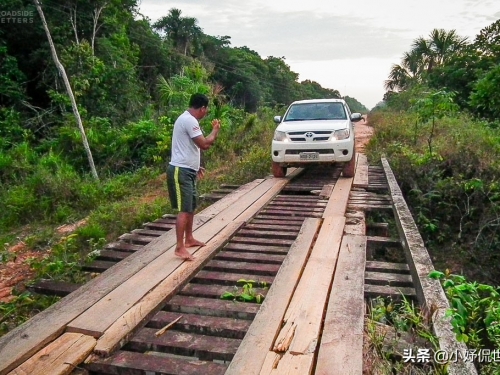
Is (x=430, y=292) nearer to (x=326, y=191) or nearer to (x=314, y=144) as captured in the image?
(x=326, y=191)

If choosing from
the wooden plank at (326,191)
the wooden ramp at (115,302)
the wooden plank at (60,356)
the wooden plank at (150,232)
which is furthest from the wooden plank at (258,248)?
the wooden plank at (326,191)

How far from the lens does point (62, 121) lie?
15.9m

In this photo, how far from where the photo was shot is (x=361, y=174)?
884cm

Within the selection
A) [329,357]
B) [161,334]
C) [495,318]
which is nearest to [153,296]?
[161,334]

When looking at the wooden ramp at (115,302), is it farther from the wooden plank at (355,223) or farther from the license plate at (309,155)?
the license plate at (309,155)

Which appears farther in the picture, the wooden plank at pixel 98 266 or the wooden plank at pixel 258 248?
the wooden plank at pixel 258 248

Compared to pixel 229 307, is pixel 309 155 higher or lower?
higher

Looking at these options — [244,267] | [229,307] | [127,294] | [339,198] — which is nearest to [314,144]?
[339,198]

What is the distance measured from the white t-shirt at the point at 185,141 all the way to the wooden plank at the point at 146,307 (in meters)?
0.91

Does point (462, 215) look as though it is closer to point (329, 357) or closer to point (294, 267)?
point (294, 267)

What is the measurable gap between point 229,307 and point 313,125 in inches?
225

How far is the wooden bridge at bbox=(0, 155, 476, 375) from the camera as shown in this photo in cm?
247

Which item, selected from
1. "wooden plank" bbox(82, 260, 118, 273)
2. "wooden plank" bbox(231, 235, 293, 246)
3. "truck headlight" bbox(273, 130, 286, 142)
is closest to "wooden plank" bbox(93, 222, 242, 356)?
"wooden plank" bbox(231, 235, 293, 246)

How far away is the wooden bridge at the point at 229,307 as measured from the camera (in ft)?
8.09
